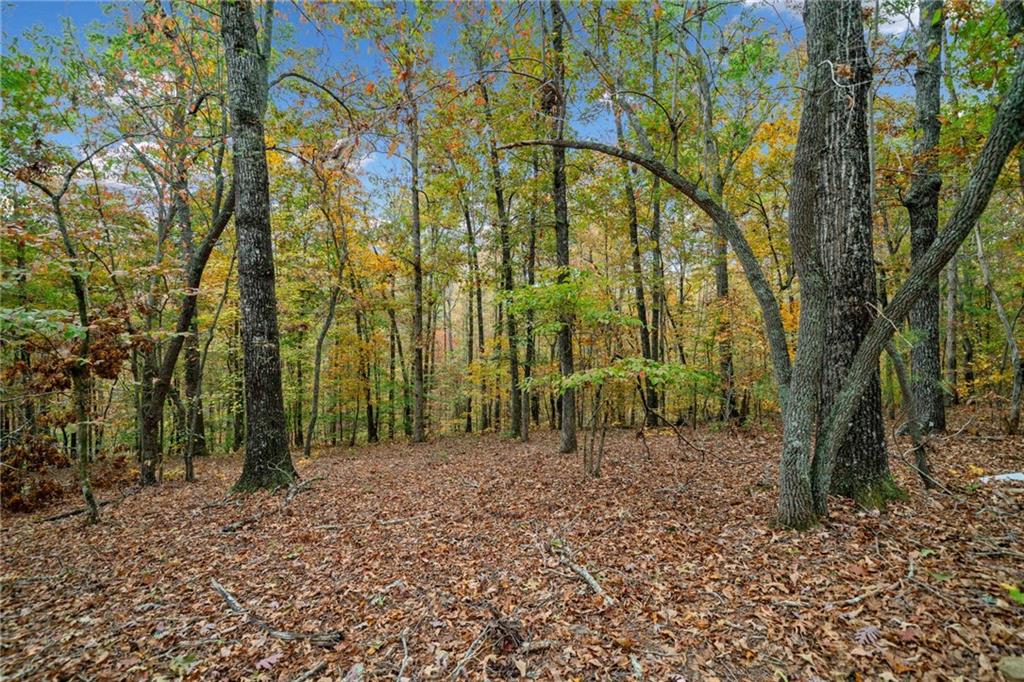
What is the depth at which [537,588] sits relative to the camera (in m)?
3.72

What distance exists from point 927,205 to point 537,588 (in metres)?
9.01

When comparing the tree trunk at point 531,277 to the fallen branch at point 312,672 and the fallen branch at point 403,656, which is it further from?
the fallen branch at point 312,672

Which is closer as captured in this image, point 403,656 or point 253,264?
point 403,656

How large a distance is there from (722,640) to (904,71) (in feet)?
27.9

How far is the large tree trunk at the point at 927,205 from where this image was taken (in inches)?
282

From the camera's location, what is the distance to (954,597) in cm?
290

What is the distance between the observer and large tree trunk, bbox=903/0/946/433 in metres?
7.17

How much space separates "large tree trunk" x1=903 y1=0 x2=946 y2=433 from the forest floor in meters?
2.03

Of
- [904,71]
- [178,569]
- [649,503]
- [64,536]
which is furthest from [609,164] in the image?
[64,536]

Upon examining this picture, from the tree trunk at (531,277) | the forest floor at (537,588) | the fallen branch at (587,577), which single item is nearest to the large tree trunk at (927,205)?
the forest floor at (537,588)

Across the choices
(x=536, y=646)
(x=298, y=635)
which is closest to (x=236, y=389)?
(x=298, y=635)

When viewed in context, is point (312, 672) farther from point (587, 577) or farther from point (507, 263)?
point (507, 263)

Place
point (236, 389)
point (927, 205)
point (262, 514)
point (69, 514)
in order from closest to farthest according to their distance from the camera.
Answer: point (262, 514), point (69, 514), point (927, 205), point (236, 389)

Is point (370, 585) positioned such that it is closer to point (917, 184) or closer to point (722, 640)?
point (722, 640)
